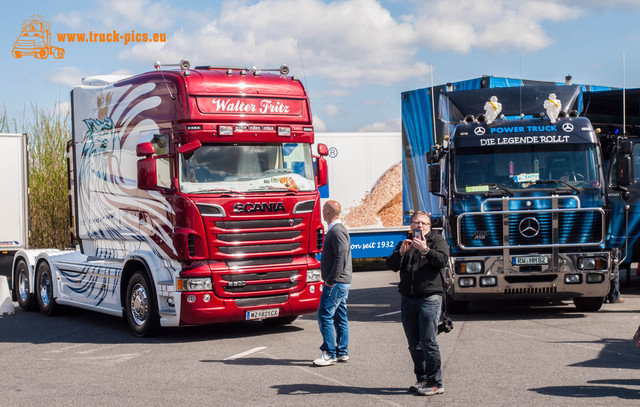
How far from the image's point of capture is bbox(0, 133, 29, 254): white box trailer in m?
17.2

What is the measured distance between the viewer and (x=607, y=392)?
7629mm

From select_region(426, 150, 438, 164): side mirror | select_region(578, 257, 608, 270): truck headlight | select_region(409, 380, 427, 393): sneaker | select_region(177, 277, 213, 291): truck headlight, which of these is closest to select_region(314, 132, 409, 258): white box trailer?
select_region(426, 150, 438, 164): side mirror

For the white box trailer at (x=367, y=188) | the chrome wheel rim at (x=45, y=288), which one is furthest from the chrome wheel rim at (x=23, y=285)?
the white box trailer at (x=367, y=188)

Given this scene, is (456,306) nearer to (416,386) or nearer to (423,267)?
(416,386)

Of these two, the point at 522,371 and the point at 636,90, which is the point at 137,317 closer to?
the point at 522,371

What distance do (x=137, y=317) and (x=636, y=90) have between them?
9678 mm

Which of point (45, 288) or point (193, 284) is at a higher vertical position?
point (193, 284)

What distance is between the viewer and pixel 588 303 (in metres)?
13.3

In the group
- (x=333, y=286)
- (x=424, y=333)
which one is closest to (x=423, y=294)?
(x=424, y=333)

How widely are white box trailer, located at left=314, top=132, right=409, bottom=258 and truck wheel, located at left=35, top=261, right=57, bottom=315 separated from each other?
8660 millimetres

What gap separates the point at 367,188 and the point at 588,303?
1004 cm

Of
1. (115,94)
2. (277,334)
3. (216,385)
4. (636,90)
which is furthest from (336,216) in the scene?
(636,90)

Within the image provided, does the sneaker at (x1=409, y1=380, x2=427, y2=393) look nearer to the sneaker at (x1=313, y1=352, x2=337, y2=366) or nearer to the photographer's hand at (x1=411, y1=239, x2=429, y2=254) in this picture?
the photographer's hand at (x1=411, y1=239, x2=429, y2=254)

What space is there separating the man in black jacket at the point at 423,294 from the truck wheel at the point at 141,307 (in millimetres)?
4994
